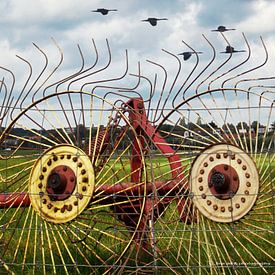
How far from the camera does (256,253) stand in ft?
15.5

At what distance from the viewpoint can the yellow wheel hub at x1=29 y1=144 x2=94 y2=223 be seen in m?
3.72

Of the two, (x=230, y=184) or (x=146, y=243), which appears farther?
(x=146, y=243)

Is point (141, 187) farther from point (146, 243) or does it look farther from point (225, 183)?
point (225, 183)

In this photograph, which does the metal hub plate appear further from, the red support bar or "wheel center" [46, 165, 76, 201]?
"wheel center" [46, 165, 76, 201]

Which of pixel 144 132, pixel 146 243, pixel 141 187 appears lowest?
pixel 146 243

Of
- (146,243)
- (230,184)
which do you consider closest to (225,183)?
(230,184)

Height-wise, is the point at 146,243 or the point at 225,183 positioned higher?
the point at 225,183

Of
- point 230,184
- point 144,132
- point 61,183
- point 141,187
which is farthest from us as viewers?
point 144,132

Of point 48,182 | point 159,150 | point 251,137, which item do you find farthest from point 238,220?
point 48,182

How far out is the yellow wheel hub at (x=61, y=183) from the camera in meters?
3.72

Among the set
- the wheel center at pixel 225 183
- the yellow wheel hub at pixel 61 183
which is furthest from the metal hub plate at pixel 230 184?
the yellow wheel hub at pixel 61 183

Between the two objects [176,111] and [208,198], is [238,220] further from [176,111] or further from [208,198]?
[176,111]

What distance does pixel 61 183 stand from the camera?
3744 millimetres

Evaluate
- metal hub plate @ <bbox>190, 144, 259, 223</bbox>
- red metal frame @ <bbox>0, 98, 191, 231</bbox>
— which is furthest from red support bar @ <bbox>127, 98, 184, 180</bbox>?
metal hub plate @ <bbox>190, 144, 259, 223</bbox>
